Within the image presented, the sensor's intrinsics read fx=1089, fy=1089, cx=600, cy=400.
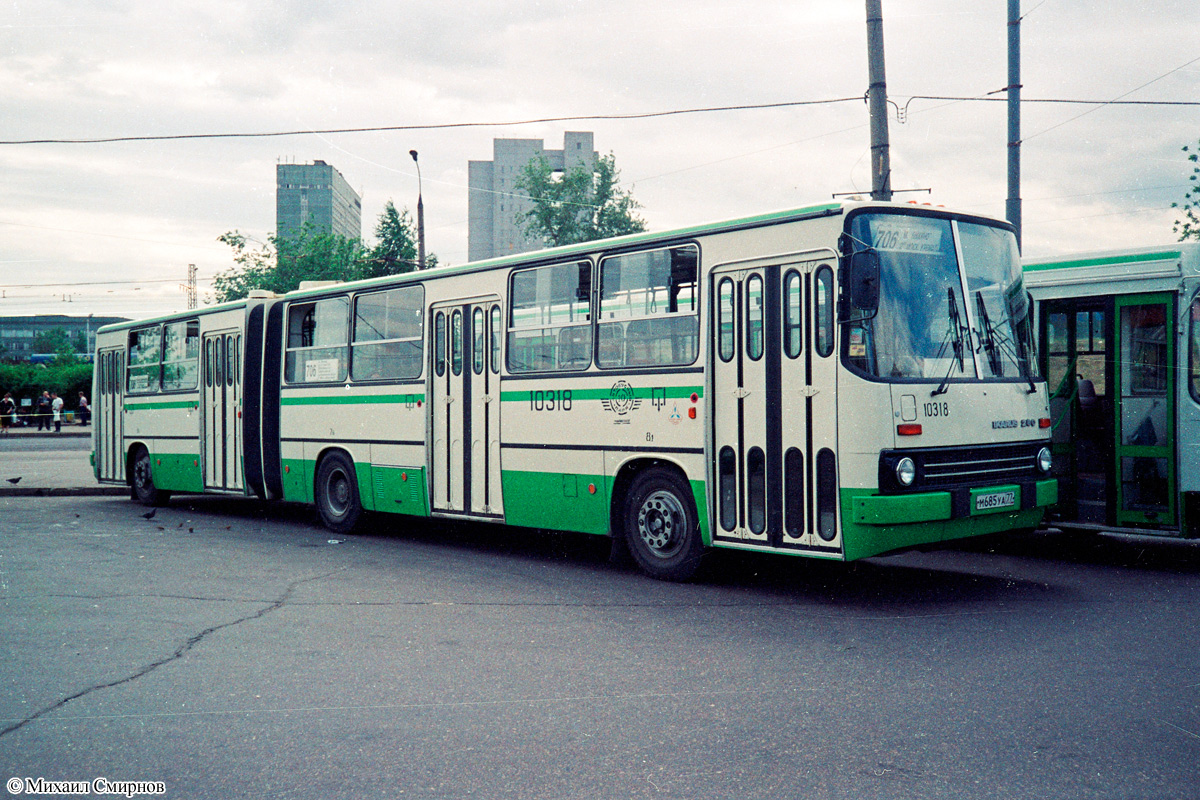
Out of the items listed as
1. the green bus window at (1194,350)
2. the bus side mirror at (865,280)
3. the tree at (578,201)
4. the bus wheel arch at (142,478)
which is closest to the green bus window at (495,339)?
the bus side mirror at (865,280)

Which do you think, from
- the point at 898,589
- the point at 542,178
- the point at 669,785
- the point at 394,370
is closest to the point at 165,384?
the point at 394,370

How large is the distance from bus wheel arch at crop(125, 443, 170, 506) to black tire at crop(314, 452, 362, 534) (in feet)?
15.9

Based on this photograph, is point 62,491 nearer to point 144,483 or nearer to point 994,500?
point 144,483

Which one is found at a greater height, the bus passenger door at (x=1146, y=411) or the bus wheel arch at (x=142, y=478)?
the bus passenger door at (x=1146, y=411)

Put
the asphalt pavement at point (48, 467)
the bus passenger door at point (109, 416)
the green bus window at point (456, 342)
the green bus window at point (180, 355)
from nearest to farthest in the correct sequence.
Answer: the green bus window at point (456, 342) → the green bus window at point (180, 355) → the bus passenger door at point (109, 416) → the asphalt pavement at point (48, 467)

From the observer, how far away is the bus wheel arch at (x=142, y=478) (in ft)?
55.1

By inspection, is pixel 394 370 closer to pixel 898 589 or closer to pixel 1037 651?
pixel 898 589

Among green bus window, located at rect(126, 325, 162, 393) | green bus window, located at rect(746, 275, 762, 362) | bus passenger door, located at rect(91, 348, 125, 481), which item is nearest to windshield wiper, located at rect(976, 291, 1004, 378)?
green bus window, located at rect(746, 275, 762, 362)

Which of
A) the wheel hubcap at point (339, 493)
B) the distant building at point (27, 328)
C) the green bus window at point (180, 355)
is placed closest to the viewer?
the wheel hubcap at point (339, 493)

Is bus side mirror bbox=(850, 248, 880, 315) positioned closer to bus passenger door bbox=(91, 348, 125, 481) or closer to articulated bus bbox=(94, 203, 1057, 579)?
articulated bus bbox=(94, 203, 1057, 579)

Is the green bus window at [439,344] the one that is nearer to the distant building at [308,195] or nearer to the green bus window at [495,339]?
the green bus window at [495,339]

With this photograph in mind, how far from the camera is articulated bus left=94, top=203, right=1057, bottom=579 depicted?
769cm

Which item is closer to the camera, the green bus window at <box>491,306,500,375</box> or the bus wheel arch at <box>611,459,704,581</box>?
the bus wheel arch at <box>611,459,704,581</box>

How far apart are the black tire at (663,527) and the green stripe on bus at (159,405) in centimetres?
881
